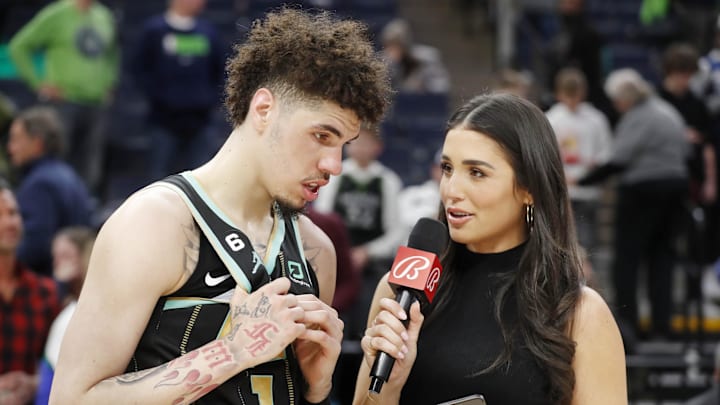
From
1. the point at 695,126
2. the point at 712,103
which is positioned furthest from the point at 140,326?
the point at 712,103

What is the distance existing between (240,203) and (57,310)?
10.2 feet

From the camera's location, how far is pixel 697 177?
8688 millimetres

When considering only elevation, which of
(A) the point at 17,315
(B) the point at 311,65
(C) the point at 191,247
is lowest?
(A) the point at 17,315

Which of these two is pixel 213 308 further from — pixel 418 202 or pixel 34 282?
pixel 418 202

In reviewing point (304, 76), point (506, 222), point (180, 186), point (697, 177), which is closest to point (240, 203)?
point (180, 186)

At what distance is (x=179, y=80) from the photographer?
8117 mm

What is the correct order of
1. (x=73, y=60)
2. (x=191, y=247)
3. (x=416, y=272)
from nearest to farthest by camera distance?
A: 1. (x=191, y=247)
2. (x=416, y=272)
3. (x=73, y=60)

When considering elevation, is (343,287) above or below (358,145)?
below

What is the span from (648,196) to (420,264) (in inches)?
206

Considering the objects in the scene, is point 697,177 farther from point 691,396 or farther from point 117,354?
point 117,354

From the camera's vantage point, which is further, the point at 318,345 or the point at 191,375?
the point at 318,345

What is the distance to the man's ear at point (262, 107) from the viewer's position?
9.00 feet

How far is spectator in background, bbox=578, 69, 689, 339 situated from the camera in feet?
25.3

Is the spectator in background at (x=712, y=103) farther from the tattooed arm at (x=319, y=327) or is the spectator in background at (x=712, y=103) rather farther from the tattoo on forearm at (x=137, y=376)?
the tattoo on forearm at (x=137, y=376)
